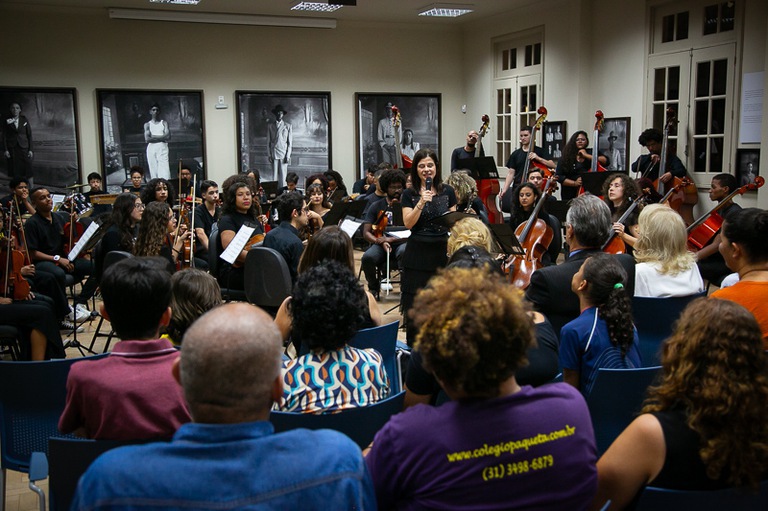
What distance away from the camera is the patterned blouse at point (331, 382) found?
2.05 meters

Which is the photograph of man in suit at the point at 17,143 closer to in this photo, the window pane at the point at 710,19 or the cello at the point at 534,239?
the cello at the point at 534,239

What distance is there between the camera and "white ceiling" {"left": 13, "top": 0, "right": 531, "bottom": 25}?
9945 mm

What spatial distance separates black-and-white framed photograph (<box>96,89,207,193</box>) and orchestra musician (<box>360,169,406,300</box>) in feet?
15.5

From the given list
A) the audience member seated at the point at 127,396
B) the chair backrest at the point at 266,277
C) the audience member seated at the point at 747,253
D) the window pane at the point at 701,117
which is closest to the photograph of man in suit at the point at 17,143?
the chair backrest at the point at 266,277

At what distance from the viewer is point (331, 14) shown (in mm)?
11273

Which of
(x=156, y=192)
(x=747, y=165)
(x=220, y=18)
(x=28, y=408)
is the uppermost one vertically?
(x=220, y=18)

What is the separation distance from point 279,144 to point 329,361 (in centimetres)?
998

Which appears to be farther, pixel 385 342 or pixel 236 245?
pixel 236 245

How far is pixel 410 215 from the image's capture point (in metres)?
4.84

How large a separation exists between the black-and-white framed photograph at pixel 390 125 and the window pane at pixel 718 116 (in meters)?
5.35

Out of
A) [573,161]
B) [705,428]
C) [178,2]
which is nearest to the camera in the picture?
[705,428]

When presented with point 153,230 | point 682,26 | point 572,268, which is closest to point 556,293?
point 572,268

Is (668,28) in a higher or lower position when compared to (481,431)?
higher

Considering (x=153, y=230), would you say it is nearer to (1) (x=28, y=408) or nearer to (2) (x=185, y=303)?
(2) (x=185, y=303)
